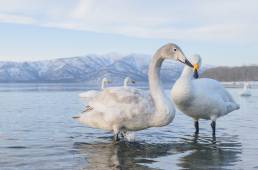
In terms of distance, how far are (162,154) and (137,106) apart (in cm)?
113

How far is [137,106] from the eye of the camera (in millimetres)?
9375

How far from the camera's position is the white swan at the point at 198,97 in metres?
11.6

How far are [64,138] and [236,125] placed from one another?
→ 20.5ft

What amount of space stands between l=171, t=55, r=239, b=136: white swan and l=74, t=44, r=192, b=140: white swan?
1.75m

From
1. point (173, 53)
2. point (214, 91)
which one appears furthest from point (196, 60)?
point (173, 53)

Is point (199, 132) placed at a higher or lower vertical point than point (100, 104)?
lower

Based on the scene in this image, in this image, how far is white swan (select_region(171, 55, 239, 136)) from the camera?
11562 millimetres

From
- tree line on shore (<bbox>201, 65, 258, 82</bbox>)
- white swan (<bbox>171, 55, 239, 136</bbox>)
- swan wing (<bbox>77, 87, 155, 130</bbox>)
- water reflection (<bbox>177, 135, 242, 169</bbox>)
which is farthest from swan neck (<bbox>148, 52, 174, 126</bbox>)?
tree line on shore (<bbox>201, 65, 258, 82</bbox>)

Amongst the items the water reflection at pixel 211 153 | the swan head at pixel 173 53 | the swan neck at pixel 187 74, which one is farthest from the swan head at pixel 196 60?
the swan head at pixel 173 53

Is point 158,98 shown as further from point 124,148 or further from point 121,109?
point 124,148

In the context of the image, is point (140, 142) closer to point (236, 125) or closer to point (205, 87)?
point (205, 87)

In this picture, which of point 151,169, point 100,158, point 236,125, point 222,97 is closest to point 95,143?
point 100,158

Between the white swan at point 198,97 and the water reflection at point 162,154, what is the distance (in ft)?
3.68

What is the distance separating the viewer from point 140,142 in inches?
410
